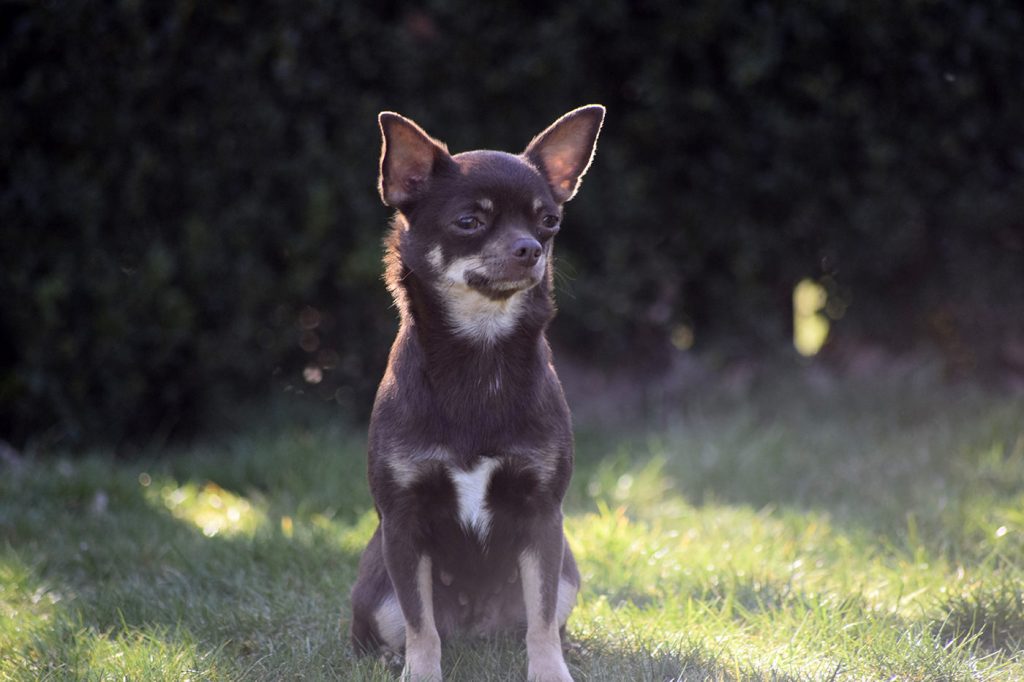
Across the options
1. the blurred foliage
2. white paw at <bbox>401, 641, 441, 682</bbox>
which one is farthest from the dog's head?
the blurred foliage

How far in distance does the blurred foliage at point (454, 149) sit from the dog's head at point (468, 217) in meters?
2.33

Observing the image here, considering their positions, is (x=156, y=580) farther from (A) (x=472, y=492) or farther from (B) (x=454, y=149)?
(B) (x=454, y=149)

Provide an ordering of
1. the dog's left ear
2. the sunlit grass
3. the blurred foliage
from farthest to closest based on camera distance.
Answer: the blurred foliage, the sunlit grass, the dog's left ear

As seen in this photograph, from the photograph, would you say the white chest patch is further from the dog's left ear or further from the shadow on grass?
the dog's left ear

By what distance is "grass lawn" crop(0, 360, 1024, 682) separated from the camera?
10.2 feet

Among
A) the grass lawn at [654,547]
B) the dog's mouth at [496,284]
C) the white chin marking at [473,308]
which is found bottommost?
the grass lawn at [654,547]

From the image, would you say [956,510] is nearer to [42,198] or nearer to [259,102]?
[259,102]

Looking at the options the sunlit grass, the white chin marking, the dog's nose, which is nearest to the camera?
the dog's nose

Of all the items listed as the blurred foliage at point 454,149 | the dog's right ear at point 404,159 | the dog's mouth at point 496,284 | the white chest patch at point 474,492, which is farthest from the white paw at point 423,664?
the blurred foliage at point 454,149

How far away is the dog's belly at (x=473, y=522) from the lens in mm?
2988

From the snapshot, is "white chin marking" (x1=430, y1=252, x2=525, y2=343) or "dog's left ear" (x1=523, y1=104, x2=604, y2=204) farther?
"dog's left ear" (x1=523, y1=104, x2=604, y2=204)

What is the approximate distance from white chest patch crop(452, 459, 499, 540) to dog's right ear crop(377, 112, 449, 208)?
88 centimetres

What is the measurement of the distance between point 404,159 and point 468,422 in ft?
2.79

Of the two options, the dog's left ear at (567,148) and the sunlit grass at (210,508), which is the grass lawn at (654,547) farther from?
the dog's left ear at (567,148)
